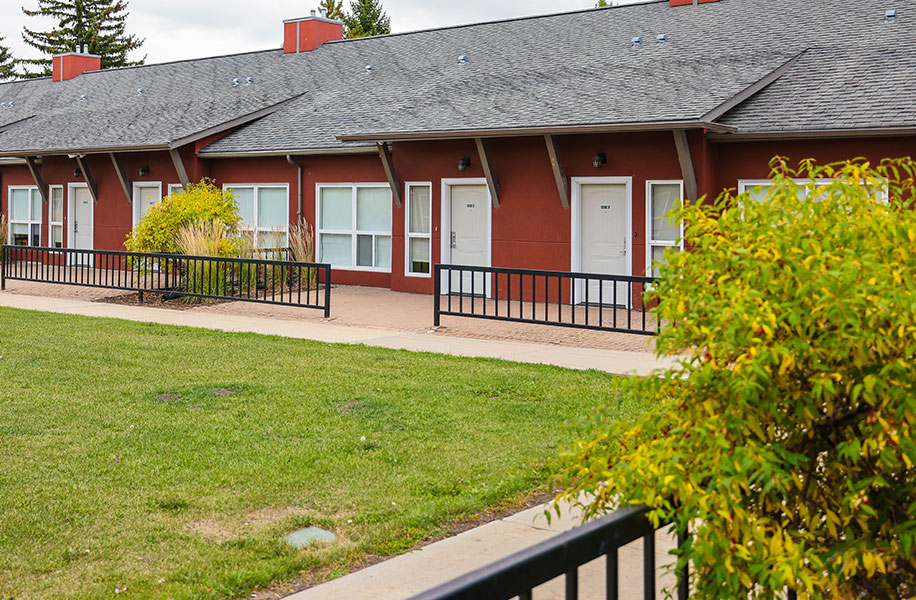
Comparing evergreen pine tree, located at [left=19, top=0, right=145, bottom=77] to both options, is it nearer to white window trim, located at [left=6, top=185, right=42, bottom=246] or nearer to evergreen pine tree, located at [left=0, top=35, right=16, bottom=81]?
evergreen pine tree, located at [left=0, top=35, right=16, bottom=81]

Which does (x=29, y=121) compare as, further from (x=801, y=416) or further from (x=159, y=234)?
(x=801, y=416)

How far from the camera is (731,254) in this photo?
264 cm

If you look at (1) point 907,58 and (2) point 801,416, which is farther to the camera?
(1) point 907,58

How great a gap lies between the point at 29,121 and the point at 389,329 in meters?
21.2

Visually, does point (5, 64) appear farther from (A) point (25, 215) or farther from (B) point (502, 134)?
(B) point (502, 134)

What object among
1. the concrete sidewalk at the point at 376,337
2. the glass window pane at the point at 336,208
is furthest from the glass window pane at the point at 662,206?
the glass window pane at the point at 336,208

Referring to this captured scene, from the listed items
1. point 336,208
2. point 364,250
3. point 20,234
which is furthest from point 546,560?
point 20,234

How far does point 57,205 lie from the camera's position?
27.4 metres

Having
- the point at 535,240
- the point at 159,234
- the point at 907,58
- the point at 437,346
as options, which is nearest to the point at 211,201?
the point at 159,234

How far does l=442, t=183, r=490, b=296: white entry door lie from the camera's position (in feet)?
61.9

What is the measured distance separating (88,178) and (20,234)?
4306 mm

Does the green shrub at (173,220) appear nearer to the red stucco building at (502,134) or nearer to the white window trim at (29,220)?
the red stucco building at (502,134)

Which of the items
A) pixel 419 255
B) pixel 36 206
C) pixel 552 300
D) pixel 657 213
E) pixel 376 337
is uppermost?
pixel 36 206

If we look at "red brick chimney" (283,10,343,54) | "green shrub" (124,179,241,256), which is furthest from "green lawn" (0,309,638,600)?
"red brick chimney" (283,10,343,54)
